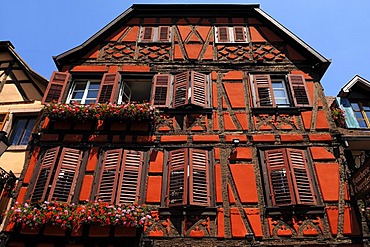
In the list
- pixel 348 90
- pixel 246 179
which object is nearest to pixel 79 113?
pixel 246 179

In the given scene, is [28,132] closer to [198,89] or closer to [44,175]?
[44,175]

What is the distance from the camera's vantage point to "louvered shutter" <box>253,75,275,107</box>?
8.80 meters

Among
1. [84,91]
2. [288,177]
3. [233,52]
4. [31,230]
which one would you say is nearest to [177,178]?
[288,177]

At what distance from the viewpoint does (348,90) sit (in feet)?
32.2

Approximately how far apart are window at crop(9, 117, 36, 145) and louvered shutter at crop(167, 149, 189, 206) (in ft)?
14.6

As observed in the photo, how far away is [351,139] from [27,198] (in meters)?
8.25

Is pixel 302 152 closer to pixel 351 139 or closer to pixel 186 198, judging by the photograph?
pixel 351 139

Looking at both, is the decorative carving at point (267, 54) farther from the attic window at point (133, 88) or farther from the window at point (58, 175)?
→ the window at point (58, 175)

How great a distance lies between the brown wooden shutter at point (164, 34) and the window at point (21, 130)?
497 cm

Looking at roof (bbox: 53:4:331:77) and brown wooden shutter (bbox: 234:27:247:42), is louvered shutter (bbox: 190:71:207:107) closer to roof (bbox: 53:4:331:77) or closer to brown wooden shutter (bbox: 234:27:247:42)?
brown wooden shutter (bbox: 234:27:247:42)

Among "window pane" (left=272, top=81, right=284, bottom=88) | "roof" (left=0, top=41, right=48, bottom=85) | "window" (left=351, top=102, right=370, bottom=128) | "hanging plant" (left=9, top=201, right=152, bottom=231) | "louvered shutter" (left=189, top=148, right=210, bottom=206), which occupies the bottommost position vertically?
"hanging plant" (left=9, top=201, right=152, bottom=231)

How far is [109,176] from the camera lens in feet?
24.4

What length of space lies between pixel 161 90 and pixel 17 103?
4.58 meters

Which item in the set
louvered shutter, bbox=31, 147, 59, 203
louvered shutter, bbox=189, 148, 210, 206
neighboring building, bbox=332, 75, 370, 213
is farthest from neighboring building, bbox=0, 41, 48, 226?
neighboring building, bbox=332, 75, 370, 213
